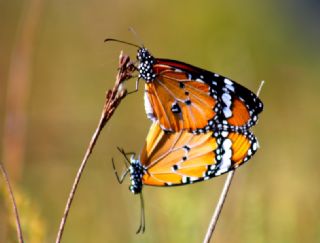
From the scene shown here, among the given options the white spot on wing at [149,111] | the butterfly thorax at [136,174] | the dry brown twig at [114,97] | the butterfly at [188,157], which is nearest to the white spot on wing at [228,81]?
the butterfly at [188,157]

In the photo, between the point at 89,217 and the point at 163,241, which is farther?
the point at 89,217

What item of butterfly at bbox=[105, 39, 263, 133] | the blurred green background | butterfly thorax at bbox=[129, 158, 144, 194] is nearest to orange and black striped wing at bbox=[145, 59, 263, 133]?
butterfly at bbox=[105, 39, 263, 133]

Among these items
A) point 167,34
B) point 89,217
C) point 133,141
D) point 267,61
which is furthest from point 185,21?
point 89,217

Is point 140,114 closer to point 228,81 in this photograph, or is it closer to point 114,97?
point 228,81

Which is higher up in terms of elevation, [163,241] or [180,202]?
[180,202]

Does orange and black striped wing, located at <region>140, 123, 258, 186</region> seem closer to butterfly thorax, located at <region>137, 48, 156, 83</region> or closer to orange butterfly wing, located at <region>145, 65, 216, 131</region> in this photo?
orange butterfly wing, located at <region>145, 65, 216, 131</region>

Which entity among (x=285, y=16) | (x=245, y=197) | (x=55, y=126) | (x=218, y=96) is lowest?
(x=55, y=126)

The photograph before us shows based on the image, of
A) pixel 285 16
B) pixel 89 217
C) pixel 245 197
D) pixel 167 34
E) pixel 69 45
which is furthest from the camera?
pixel 285 16

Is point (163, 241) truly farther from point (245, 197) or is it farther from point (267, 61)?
point (267, 61)
